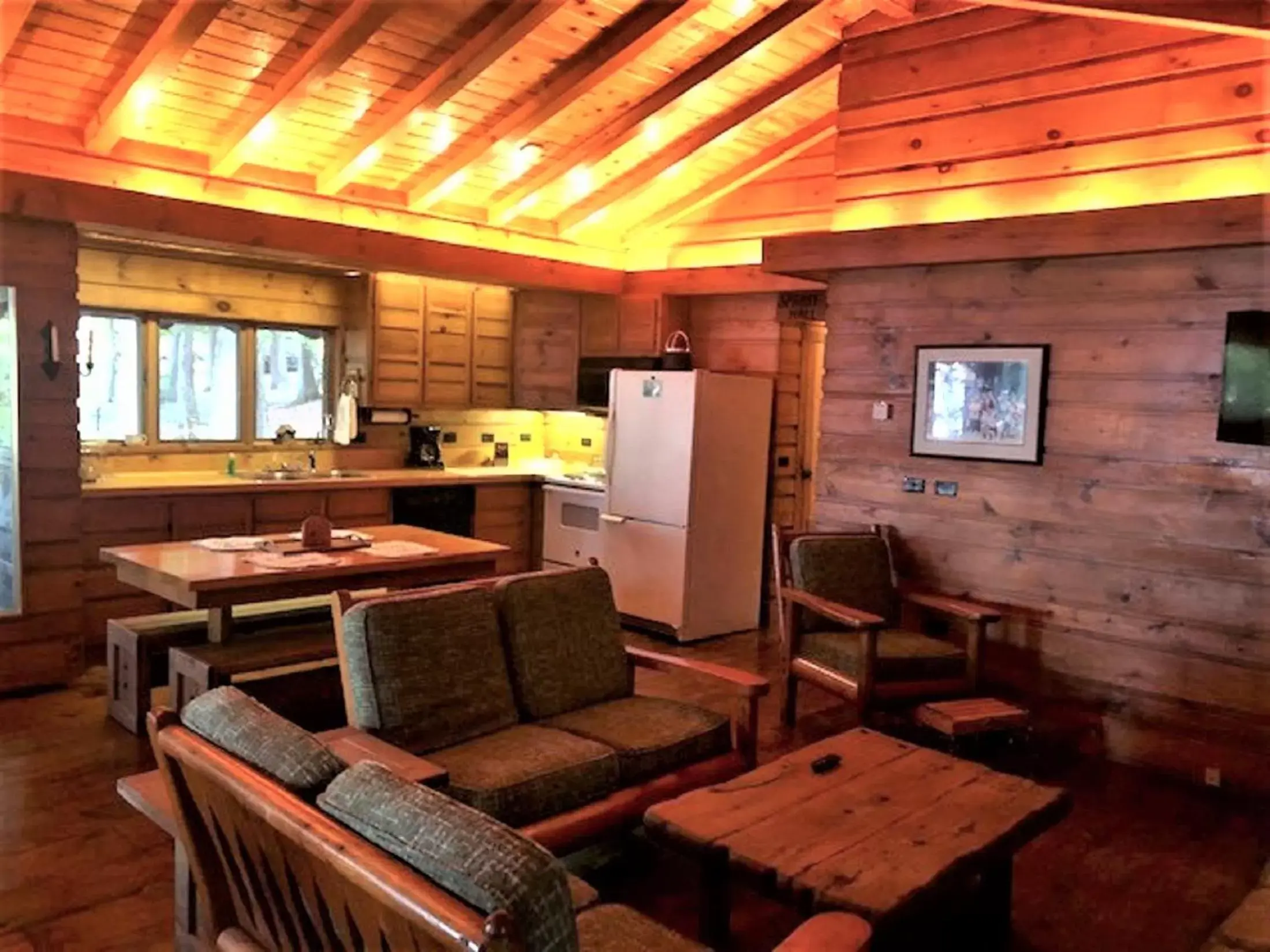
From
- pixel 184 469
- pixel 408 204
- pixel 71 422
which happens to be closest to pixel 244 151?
pixel 408 204

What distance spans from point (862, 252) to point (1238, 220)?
1.62 m

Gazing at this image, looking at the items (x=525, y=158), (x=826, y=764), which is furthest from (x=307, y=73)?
(x=826, y=764)

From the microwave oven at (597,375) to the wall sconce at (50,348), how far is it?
10.6 ft

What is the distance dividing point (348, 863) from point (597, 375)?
5.63 m

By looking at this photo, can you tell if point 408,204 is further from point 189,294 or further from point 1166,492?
point 1166,492

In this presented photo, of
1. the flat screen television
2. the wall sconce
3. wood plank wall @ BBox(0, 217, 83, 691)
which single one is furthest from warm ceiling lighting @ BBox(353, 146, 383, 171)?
the flat screen television

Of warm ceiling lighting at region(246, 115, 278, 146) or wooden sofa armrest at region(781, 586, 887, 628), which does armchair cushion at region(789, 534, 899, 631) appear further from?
warm ceiling lighting at region(246, 115, 278, 146)

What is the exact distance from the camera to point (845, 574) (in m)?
4.62

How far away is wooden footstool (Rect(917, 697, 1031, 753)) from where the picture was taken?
3.85 meters

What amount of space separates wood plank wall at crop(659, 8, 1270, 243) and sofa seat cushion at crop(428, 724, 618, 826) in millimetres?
3254

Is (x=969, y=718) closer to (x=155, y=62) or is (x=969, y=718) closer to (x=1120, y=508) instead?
(x=1120, y=508)

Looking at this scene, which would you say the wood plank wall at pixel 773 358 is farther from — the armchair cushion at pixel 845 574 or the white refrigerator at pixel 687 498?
the armchair cushion at pixel 845 574

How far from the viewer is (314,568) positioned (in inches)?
152

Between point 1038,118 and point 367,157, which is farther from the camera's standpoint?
point 367,157
